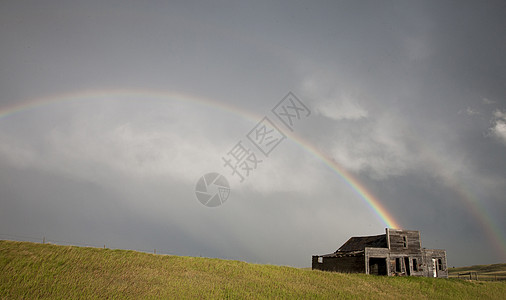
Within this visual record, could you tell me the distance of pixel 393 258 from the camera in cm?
3425

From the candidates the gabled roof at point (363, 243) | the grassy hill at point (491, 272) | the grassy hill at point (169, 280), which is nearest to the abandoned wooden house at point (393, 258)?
the gabled roof at point (363, 243)

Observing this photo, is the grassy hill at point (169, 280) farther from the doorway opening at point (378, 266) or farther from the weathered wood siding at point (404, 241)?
the weathered wood siding at point (404, 241)

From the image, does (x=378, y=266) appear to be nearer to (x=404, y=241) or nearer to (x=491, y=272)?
(x=404, y=241)

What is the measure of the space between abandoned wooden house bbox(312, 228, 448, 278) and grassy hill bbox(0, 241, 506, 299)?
8.98 feet

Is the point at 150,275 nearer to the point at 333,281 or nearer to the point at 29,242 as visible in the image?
the point at 29,242

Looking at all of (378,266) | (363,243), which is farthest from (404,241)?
(363,243)

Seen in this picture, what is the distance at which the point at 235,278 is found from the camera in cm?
2412

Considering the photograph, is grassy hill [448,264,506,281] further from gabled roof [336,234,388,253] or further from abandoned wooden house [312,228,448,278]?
gabled roof [336,234,388,253]

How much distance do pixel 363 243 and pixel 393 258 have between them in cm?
590

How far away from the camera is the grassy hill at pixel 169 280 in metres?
18.2

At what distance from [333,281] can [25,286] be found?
68.3 feet

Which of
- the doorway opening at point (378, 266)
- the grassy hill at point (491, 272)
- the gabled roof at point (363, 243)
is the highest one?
the gabled roof at point (363, 243)

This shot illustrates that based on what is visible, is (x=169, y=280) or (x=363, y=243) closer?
(x=169, y=280)

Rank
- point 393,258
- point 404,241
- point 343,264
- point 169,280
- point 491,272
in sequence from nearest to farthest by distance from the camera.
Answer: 1. point 169,280
2. point 393,258
3. point 343,264
4. point 404,241
5. point 491,272
